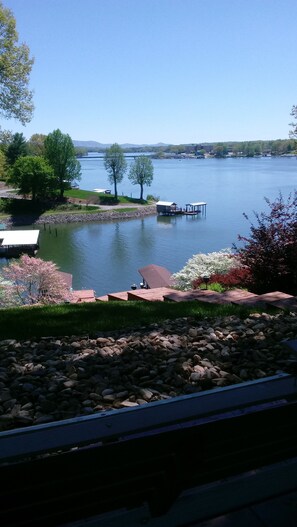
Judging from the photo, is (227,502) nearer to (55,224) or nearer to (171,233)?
(171,233)

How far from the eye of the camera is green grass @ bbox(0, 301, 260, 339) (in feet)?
15.5

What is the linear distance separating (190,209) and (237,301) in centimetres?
6742

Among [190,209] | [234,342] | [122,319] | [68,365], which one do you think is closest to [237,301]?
[122,319]

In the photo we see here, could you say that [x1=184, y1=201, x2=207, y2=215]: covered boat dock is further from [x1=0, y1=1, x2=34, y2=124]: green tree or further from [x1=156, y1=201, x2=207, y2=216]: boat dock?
[x1=0, y1=1, x2=34, y2=124]: green tree

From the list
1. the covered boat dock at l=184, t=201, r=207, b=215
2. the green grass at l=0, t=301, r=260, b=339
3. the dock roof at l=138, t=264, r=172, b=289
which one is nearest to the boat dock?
the covered boat dock at l=184, t=201, r=207, b=215

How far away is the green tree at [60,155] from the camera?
72000 mm

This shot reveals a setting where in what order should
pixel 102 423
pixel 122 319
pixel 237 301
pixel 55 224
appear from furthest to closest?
pixel 55 224 → pixel 237 301 → pixel 122 319 → pixel 102 423

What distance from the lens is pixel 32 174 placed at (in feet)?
213

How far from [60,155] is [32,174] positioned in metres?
8.66

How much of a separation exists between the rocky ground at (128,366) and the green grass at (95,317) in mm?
348

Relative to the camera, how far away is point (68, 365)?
3359 mm

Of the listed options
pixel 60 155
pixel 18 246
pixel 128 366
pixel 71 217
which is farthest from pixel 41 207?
pixel 128 366

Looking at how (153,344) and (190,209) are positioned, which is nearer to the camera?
(153,344)

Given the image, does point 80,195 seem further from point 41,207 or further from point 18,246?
point 18,246
